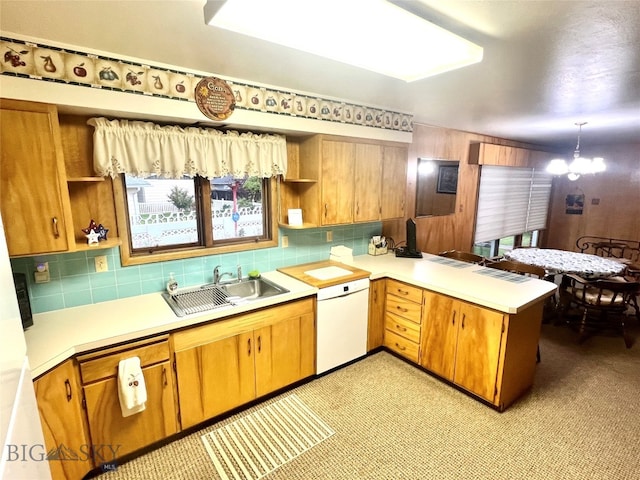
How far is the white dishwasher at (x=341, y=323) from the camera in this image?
267 cm

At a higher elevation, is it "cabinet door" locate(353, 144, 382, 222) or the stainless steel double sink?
"cabinet door" locate(353, 144, 382, 222)

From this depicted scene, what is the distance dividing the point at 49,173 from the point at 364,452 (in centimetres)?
245

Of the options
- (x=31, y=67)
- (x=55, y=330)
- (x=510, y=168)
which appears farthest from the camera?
(x=510, y=168)

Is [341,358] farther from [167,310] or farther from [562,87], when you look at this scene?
[562,87]

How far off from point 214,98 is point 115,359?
1742mm

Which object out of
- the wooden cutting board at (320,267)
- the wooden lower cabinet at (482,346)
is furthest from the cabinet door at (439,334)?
the wooden cutting board at (320,267)

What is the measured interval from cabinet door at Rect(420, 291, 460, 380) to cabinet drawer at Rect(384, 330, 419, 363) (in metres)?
0.08

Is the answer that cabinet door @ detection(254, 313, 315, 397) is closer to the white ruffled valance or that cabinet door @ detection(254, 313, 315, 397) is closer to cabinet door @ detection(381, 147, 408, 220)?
the white ruffled valance

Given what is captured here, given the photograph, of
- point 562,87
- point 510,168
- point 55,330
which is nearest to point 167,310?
point 55,330

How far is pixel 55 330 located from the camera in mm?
1824

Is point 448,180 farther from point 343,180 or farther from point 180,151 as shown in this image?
point 180,151

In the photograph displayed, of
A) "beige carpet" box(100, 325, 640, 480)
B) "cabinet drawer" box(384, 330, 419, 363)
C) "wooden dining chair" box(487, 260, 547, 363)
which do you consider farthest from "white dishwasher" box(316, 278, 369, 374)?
"wooden dining chair" box(487, 260, 547, 363)

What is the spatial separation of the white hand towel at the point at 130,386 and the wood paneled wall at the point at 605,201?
295 inches

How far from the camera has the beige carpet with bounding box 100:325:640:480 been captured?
1919 millimetres
